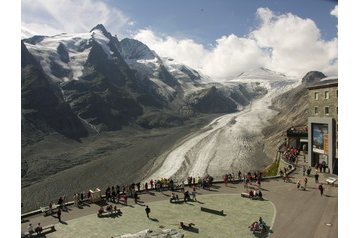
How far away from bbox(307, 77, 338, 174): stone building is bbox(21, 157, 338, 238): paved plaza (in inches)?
366

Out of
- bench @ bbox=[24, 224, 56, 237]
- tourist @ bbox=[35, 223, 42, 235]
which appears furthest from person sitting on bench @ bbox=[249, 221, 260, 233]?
tourist @ bbox=[35, 223, 42, 235]

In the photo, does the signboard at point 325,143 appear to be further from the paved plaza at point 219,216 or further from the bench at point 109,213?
the bench at point 109,213

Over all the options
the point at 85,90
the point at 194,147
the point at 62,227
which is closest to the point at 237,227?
the point at 62,227

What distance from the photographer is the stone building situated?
46.5m

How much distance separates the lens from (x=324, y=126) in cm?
4831

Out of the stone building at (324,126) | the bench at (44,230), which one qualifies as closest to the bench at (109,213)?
the bench at (44,230)

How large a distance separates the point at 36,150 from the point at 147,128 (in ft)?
207

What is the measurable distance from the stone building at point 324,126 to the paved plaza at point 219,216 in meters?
9.29

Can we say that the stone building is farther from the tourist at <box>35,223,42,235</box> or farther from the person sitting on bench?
the tourist at <box>35,223,42,235</box>

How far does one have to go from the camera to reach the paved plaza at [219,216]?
28.1 meters

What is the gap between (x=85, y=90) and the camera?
186 m

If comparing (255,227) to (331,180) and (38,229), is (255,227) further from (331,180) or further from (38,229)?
(331,180)

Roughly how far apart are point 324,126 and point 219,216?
81.6ft
